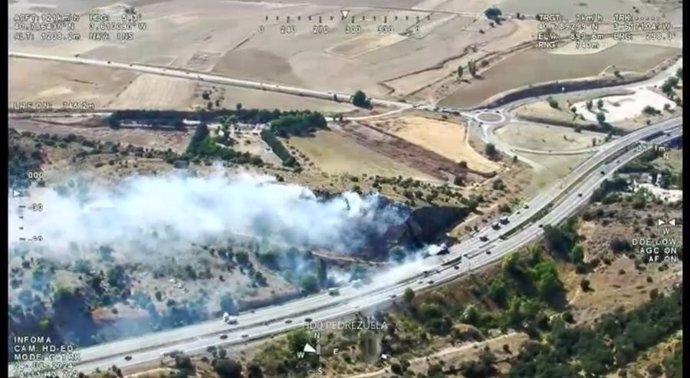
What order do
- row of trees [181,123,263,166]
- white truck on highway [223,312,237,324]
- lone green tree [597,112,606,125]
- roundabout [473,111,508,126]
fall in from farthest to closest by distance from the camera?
lone green tree [597,112,606,125], roundabout [473,111,508,126], row of trees [181,123,263,166], white truck on highway [223,312,237,324]

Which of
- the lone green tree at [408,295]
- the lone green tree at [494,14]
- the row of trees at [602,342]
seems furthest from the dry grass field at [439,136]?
the row of trees at [602,342]

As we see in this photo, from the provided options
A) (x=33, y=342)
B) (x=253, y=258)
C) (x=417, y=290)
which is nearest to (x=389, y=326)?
(x=417, y=290)

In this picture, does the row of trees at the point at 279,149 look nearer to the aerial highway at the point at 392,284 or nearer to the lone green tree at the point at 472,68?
the aerial highway at the point at 392,284

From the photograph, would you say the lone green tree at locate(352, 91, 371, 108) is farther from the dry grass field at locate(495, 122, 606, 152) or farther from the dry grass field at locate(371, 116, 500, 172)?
the dry grass field at locate(495, 122, 606, 152)

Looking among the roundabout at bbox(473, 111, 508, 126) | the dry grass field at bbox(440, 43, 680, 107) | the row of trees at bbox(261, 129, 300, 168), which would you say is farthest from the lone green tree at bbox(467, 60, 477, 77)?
the row of trees at bbox(261, 129, 300, 168)

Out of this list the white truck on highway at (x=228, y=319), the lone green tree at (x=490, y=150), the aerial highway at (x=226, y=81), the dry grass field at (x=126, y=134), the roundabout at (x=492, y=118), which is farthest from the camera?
the roundabout at (x=492, y=118)

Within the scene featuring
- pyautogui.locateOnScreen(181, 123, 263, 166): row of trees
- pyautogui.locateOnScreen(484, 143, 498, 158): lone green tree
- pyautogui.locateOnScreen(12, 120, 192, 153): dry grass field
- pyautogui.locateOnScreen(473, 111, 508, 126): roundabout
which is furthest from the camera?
pyautogui.locateOnScreen(473, 111, 508, 126): roundabout

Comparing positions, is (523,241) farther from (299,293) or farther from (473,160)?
(299,293)
